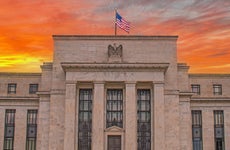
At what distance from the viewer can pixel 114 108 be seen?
180 ft

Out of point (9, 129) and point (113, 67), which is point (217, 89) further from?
point (9, 129)

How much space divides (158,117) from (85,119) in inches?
368

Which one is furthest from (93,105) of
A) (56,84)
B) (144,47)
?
(144,47)

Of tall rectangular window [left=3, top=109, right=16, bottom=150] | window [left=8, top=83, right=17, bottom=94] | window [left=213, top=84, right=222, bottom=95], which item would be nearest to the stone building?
tall rectangular window [left=3, top=109, right=16, bottom=150]

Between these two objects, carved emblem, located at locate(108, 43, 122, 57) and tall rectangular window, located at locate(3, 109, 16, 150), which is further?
tall rectangular window, located at locate(3, 109, 16, 150)

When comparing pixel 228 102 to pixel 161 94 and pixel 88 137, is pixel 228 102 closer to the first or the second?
pixel 161 94

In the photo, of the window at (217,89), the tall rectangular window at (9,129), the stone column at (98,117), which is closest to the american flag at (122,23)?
the stone column at (98,117)

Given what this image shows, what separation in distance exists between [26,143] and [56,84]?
31.6ft

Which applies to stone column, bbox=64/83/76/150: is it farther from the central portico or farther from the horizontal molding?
the horizontal molding

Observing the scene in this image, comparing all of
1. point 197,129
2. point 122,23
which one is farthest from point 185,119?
point 122,23

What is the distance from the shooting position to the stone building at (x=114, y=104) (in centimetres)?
5366

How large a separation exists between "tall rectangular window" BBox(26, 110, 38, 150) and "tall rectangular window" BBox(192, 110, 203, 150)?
2193 cm

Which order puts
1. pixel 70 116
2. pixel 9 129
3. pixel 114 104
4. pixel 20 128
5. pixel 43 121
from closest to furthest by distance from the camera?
pixel 70 116 < pixel 114 104 < pixel 43 121 < pixel 20 128 < pixel 9 129

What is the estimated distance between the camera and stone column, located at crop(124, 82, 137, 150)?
5262 centimetres
